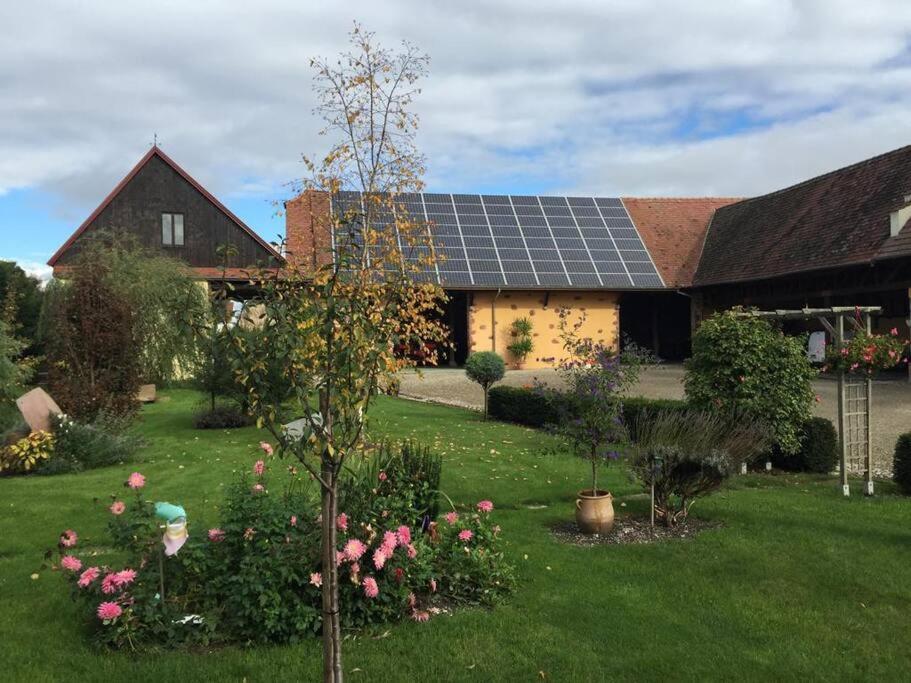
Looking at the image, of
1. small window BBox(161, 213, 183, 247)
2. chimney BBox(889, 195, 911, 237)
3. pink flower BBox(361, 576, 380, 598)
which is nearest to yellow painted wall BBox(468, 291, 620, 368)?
chimney BBox(889, 195, 911, 237)

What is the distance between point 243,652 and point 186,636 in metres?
0.38

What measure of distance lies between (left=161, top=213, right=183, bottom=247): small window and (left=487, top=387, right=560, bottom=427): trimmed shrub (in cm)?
1486

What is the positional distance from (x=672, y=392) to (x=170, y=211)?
17.6 meters

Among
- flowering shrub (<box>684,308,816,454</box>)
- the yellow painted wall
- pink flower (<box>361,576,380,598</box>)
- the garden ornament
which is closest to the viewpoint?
the garden ornament

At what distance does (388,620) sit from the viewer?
431cm

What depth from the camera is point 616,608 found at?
459 centimetres

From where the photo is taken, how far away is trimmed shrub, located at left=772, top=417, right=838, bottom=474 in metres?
9.18

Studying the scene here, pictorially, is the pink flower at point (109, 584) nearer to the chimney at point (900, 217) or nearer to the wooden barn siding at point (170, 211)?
the chimney at point (900, 217)

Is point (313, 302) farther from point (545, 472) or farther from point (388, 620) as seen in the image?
point (545, 472)

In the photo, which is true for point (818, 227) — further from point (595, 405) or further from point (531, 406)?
point (595, 405)

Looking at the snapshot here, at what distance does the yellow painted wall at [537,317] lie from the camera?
2481 centimetres

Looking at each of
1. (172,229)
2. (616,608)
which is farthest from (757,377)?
(172,229)

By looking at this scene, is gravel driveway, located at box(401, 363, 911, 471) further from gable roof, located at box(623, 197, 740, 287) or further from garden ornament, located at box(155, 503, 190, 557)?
garden ornament, located at box(155, 503, 190, 557)

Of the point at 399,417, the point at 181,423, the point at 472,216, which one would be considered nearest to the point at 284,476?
the point at 399,417
